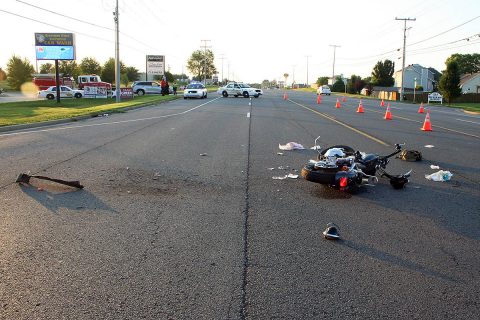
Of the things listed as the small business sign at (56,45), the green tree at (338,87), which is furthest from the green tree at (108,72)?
the small business sign at (56,45)

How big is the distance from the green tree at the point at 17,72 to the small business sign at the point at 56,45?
186ft

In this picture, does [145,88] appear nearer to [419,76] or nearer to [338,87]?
[338,87]

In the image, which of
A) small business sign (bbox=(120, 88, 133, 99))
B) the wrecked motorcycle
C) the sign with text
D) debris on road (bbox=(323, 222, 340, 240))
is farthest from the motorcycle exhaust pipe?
the sign with text

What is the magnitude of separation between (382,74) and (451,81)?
59.7 metres

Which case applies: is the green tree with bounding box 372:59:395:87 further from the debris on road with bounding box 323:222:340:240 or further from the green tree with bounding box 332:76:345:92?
the debris on road with bounding box 323:222:340:240

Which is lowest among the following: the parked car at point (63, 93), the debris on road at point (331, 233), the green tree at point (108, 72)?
the debris on road at point (331, 233)

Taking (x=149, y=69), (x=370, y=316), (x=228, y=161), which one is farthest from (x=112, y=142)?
(x=149, y=69)

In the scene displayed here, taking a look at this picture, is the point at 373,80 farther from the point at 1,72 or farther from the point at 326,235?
the point at 326,235

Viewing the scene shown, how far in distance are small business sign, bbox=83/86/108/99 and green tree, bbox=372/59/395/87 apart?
253 ft

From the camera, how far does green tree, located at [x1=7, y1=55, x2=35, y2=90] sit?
302 feet

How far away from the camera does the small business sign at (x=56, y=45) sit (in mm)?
41688

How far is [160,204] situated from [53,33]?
1589 inches

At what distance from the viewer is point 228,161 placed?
10.4 m

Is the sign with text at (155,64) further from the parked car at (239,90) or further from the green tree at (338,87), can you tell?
the green tree at (338,87)
